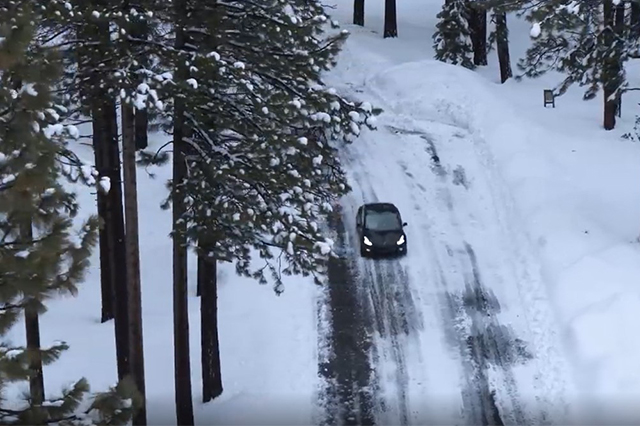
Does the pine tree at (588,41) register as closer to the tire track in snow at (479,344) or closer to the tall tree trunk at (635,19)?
the tall tree trunk at (635,19)

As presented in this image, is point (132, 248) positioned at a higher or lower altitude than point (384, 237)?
lower

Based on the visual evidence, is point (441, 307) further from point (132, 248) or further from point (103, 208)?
point (132, 248)

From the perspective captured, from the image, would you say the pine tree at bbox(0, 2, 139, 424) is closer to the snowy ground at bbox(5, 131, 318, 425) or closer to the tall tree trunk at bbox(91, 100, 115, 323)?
the tall tree trunk at bbox(91, 100, 115, 323)

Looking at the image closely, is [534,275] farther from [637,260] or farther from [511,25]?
[511,25]

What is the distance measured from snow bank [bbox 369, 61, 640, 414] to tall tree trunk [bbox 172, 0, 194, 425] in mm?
7777

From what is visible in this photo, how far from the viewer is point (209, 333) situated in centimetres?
1741

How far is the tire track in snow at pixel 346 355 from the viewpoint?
17.6m

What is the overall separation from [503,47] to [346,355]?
2003cm

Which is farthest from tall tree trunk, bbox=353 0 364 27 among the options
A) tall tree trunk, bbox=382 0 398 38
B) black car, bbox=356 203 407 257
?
black car, bbox=356 203 407 257

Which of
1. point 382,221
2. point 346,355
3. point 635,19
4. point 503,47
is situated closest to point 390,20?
point 503,47

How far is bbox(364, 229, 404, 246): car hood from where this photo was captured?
78.4 feet

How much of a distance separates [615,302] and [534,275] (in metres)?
3.04

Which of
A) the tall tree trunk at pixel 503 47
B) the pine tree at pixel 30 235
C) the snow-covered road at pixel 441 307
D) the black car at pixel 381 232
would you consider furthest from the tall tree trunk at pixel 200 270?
the tall tree trunk at pixel 503 47

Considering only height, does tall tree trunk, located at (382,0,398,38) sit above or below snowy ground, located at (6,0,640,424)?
above
